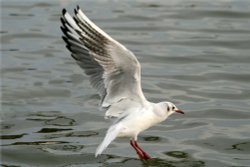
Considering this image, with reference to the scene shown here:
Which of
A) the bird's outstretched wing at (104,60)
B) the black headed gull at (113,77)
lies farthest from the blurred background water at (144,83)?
the bird's outstretched wing at (104,60)

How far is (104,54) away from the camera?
6668mm

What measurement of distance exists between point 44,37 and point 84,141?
5.35m

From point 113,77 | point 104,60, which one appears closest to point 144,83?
point 113,77

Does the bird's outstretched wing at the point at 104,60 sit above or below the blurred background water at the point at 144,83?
above

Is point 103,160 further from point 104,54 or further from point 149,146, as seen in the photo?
point 104,54

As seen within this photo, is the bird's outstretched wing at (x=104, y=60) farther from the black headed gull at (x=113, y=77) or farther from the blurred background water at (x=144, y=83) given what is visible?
the blurred background water at (x=144, y=83)

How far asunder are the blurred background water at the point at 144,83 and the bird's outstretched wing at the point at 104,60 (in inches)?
31.5

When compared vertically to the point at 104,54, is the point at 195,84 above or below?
below

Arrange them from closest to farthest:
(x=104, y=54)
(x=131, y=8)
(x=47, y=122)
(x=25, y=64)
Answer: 1. (x=104, y=54)
2. (x=47, y=122)
3. (x=25, y=64)
4. (x=131, y=8)

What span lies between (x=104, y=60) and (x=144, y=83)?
3.73 metres

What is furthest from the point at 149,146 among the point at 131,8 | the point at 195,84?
the point at 131,8

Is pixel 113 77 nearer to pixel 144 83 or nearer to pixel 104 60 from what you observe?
pixel 104 60

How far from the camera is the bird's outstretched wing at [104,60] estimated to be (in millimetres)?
6527

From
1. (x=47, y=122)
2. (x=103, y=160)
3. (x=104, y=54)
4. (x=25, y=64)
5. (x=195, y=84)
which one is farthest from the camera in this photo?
(x=25, y=64)
